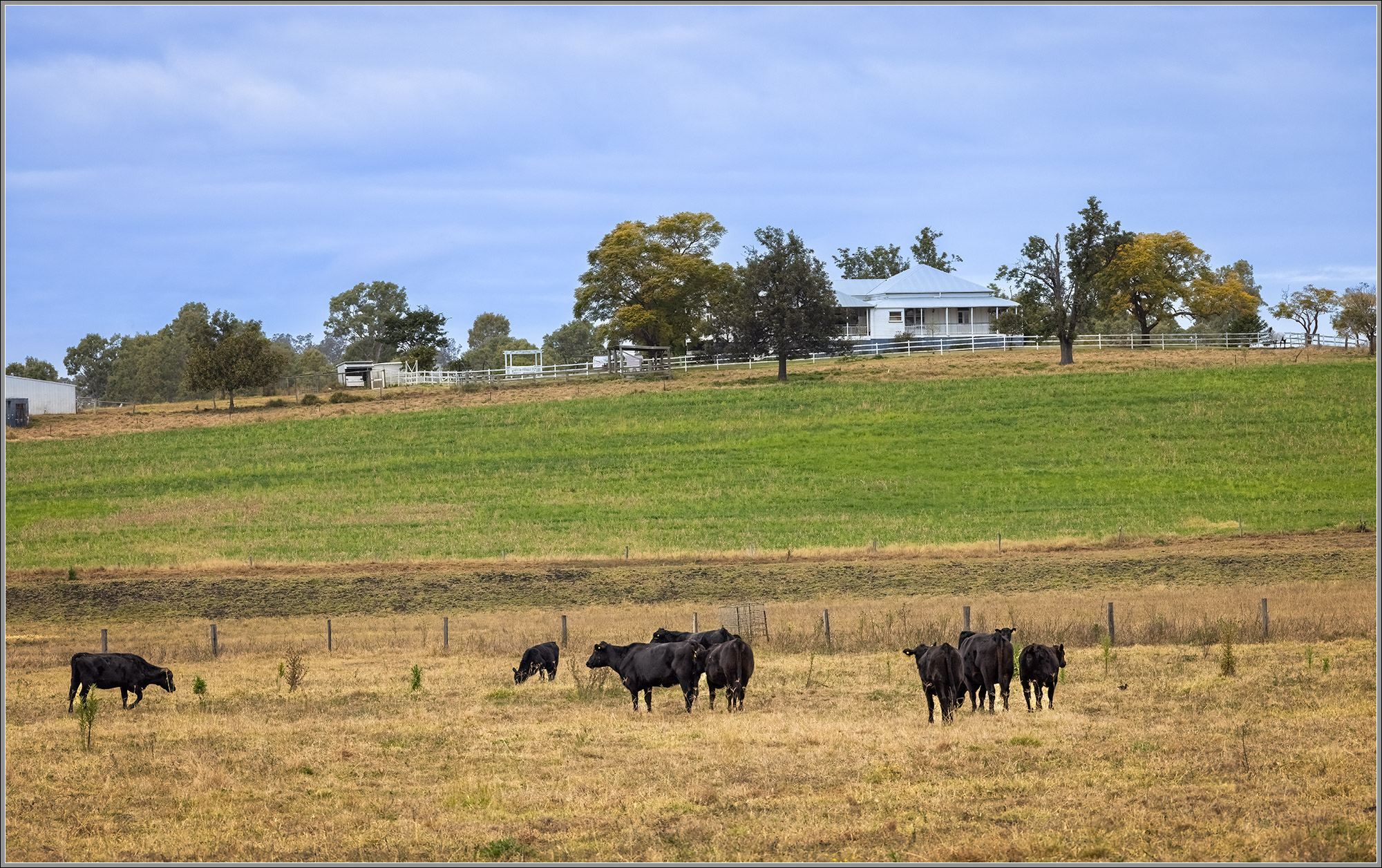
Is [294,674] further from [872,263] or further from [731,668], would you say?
[872,263]

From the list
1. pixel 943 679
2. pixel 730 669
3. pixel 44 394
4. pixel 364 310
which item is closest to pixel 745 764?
pixel 730 669

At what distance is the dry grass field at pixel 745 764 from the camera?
11719mm

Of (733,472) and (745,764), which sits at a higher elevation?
(733,472)

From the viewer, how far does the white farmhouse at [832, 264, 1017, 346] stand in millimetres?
112562

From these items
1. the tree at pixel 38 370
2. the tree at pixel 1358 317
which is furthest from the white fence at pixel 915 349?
the tree at pixel 38 370

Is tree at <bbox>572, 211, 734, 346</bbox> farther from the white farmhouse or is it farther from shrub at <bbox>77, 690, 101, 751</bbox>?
shrub at <bbox>77, 690, 101, 751</bbox>

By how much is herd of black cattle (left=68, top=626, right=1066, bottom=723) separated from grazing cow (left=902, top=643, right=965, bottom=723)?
0.03 feet

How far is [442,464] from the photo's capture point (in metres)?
68.2

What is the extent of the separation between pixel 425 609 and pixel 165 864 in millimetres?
26446

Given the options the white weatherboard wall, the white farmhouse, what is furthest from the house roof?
the white weatherboard wall

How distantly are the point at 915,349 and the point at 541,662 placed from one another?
270 ft

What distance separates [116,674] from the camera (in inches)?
837

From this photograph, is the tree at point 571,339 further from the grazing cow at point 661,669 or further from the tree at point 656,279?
the grazing cow at point 661,669

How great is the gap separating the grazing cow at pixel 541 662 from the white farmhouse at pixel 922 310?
87.2 metres
